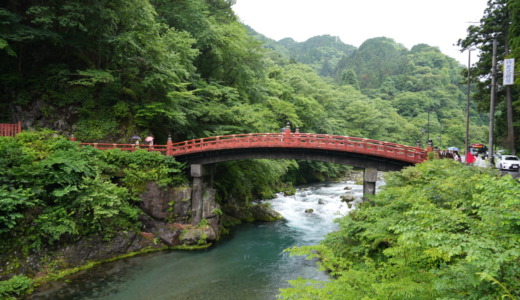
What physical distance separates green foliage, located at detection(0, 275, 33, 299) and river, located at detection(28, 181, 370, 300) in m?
0.54

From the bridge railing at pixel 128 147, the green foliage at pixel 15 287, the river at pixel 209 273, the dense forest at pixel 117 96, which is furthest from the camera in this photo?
the bridge railing at pixel 128 147

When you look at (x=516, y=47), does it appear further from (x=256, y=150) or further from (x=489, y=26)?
(x=256, y=150)

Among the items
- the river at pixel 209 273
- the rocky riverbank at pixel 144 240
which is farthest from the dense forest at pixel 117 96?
the river at pixel 209 273

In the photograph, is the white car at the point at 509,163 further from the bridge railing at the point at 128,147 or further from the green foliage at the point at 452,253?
the bridge railing at the point at 128,147

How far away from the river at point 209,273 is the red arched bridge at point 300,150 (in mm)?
4820

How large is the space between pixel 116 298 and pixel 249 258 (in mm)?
7675

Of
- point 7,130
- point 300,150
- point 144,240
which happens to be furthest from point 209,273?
point 7,130

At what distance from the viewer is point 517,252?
170 inches

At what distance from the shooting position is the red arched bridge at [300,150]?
18.3 m

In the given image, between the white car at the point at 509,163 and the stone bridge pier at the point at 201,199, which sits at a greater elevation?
the white car at the point at 509,163

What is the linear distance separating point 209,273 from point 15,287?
8228 millimetres

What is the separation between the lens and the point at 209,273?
15633 mm

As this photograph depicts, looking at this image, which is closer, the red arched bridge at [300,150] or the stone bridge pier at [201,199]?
the red arched bridge at [300,150]

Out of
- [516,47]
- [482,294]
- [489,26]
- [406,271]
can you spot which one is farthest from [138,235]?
[489,26]
